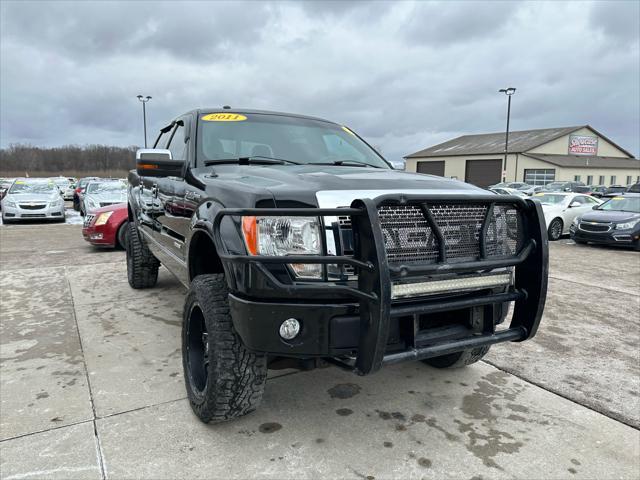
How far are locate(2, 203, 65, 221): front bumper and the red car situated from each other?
724cm

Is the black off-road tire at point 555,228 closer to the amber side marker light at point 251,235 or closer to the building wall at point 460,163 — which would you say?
the amber side marker light at point 251,235

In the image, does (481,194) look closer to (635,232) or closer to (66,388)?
(66,388)

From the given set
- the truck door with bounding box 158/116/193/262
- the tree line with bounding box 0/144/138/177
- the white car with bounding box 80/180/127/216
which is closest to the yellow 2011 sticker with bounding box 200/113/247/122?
the truck door with bounding box 158/116/193/262

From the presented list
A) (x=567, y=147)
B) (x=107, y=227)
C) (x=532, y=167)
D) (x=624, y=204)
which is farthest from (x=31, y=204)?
(x=567, y=147)

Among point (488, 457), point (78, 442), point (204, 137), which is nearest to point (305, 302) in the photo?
point (488, 457)

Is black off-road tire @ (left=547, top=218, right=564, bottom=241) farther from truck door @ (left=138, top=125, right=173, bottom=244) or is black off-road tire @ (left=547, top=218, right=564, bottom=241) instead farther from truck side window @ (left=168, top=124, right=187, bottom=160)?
truck side window @ (left=168, top=124, right=187, bottom=160)

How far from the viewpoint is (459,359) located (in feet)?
10.8

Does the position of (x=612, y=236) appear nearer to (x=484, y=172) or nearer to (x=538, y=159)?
(x=538, y=159)

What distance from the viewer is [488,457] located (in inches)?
92.3

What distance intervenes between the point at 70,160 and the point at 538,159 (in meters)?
67.2

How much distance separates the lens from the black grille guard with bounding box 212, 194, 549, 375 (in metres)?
1.92

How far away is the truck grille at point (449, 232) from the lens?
2.13 metres

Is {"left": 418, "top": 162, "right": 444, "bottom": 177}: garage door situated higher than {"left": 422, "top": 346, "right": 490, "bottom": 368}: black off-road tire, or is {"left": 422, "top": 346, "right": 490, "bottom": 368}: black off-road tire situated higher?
{"left": 418, "top": 162, "right": 444, "bottom": 177}: garage door

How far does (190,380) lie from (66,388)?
37.0 inches
